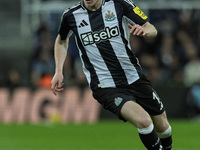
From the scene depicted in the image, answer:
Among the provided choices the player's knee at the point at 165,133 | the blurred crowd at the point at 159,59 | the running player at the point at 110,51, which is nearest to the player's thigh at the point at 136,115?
the running player at the point at 110,51

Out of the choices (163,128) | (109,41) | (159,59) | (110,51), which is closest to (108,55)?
(110,51)

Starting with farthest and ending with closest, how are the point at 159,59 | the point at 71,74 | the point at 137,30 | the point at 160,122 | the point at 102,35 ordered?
the point at 159,59 < the point at 71,74 < the point at 160,122 < the point at 102,35 < the point at 137,30

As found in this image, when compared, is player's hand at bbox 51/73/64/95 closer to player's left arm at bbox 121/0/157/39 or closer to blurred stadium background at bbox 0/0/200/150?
player's left arm at bbox 121/0/157/39

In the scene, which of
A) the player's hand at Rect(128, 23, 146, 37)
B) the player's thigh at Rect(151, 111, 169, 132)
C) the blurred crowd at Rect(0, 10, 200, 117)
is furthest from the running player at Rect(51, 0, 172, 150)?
the blurred crowd at Rect(0, 10, 200, 117)

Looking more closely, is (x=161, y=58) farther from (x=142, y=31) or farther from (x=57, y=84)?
(x=142, y=31)

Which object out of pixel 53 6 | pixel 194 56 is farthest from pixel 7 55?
pixel 194 56

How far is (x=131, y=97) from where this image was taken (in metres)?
7.00

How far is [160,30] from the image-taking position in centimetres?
1847

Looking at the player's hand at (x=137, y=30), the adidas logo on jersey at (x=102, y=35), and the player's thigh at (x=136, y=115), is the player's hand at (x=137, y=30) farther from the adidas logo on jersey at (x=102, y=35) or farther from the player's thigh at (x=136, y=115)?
the player's thigh at (x=136, y=115)

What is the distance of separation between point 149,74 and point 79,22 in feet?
33.0

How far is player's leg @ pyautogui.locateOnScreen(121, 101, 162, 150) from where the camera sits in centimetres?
661

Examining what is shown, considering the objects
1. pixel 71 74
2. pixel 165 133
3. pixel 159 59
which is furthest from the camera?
pixel 159 59

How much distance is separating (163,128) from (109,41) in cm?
145

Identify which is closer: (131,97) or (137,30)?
(137,30)
